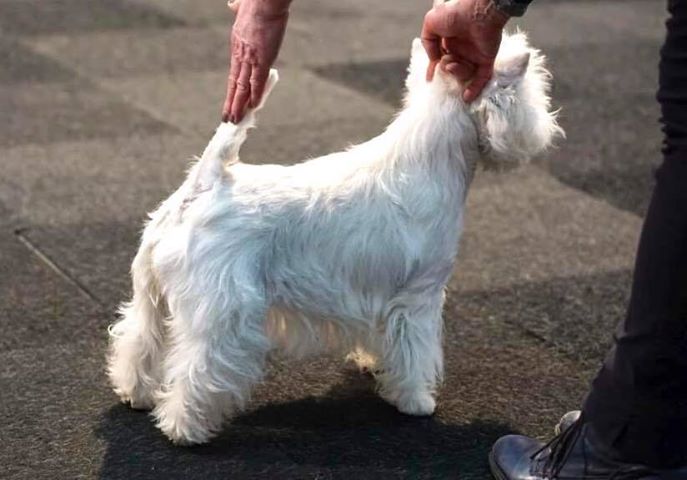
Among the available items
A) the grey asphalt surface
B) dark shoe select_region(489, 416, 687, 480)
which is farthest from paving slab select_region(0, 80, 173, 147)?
dark shoe select_region(489, 416, 687, 480)

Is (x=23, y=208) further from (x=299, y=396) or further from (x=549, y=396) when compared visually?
(x=549, y=396)

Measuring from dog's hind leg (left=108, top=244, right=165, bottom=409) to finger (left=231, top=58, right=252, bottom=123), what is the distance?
432 mm

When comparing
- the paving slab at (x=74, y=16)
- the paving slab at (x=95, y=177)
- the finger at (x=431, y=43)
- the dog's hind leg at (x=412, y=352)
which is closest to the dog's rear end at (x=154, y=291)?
the finger at (x=431, y=43)

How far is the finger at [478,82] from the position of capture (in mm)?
3363

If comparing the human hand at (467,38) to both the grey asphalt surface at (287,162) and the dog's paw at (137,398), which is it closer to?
the grey asphalt surface at (287,162)

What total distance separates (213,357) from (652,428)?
3.62 ft

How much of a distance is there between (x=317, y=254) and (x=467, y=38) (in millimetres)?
694

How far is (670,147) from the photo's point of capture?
286cm

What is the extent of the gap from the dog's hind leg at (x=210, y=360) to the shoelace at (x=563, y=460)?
29.9 inches

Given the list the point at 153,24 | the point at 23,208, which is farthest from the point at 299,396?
the point at 153,24

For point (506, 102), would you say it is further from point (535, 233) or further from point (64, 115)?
point (64, 115)

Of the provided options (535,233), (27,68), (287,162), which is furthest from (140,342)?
(27,68)

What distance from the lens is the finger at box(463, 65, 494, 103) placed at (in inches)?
132

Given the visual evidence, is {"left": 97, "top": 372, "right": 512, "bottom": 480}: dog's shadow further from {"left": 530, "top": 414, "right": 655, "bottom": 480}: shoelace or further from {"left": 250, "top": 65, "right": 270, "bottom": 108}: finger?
{"left": 250, "top": 65, "right": 270, "bottom": 108}: finger
